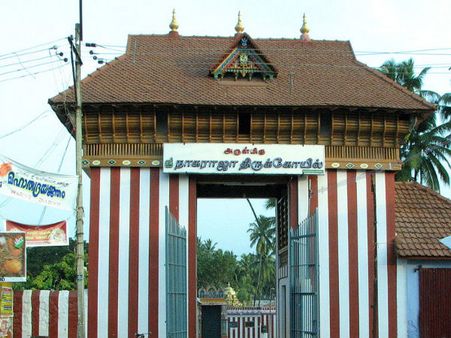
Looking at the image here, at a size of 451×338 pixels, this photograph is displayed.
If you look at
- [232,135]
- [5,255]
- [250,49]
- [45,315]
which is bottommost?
[45,315]

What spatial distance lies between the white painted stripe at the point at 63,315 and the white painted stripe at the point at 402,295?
8958 mm

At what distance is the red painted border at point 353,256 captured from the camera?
76.1 feet

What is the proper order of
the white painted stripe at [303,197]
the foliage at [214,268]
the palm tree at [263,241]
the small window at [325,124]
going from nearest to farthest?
the white painted stripe at [303,197]
the small window at [325,124]
the palm tree at [263,241]
the foliage at [214,268]

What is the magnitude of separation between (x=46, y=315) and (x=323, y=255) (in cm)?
765

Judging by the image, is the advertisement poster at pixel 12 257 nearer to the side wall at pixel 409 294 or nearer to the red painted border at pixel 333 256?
the red painted border at pixel 333 256

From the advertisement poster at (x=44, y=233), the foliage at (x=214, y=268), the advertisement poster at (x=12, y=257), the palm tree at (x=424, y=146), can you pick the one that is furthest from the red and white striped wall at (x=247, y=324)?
the foliage at (x=214, y=268)

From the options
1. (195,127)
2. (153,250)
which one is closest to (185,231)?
(153,250)

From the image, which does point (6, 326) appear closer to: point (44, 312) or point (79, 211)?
point (44, 312)

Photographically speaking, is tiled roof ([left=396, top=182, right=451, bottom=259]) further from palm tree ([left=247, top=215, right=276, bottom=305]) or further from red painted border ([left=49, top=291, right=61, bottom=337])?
palm tree ([left=247, top=215, right=276, bottom=305])

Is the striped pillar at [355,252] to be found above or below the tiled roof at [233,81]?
below

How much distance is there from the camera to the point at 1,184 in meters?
19.1

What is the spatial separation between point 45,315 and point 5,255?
314 centimetres

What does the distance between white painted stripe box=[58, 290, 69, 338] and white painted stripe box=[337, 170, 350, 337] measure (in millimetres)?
7353

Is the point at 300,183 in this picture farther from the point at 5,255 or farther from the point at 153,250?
the point at 5,255
